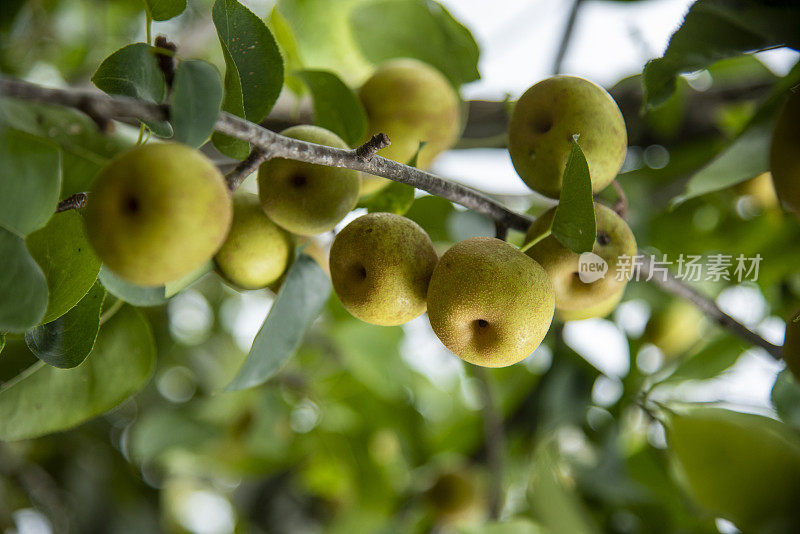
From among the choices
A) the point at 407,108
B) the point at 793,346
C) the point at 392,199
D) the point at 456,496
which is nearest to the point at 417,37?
the point at 407,108

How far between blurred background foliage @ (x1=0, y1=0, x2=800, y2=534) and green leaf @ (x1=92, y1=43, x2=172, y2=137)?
0.18m

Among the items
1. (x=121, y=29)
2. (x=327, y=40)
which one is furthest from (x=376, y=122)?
(x=121, y=29)

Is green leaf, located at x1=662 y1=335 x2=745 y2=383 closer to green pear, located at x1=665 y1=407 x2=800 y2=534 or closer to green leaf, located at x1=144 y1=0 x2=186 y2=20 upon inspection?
green pear, located at x1=665 y1=407 x2=800 y2=534

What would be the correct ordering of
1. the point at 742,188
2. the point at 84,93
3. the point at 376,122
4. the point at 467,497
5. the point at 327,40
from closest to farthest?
the point at 84,93
the point at 376,122
the point at 742,188
the point at 327,40
the point at 467,497

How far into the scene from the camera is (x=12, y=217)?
295 millimetres

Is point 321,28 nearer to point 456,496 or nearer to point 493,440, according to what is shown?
point 493,440

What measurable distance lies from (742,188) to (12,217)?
3.12 feet

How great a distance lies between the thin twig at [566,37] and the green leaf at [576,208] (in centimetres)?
50

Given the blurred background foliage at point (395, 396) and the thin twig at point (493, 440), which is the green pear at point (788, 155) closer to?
the blurred background foliage at point (395, 396)

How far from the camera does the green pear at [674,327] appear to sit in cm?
99

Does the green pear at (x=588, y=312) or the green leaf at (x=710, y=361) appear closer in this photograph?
the green pear at (x=588, y=312)

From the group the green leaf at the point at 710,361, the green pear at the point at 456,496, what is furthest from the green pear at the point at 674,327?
the green pear at the point at 456,496

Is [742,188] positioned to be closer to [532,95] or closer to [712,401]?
[712,401]

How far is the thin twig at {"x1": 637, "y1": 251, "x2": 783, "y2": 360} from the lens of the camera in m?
0.53
